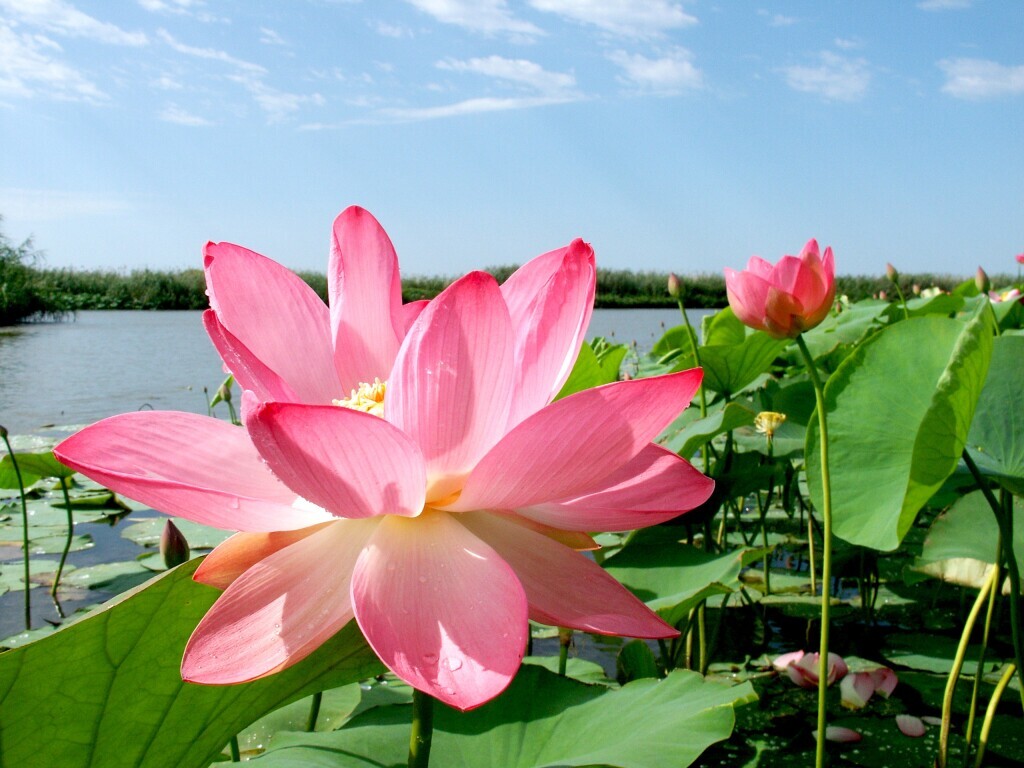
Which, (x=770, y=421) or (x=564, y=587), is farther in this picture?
(x=770, y=421)

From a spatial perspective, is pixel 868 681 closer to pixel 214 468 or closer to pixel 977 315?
pixel 977 315

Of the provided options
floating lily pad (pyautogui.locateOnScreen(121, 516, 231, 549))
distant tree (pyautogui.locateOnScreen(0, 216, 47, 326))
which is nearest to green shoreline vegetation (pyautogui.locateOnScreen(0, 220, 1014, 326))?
distant tree (pyautogui.locateOnScreen(0, 216, 47, 326))

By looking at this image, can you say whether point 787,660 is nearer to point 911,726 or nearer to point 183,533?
point 911,726

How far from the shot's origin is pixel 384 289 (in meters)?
0.49

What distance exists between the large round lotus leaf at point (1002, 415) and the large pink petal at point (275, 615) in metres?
0.93

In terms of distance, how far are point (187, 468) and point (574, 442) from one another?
18cm

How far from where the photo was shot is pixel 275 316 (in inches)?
18.2

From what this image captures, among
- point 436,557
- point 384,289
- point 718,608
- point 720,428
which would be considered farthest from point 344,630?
point 718,608

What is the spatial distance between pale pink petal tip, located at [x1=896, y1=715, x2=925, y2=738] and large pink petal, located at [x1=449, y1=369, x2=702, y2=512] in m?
1.20

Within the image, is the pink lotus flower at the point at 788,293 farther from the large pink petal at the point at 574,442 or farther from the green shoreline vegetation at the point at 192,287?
the green shoreline vegetation at the point at 192,287

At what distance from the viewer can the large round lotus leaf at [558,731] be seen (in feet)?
1.82

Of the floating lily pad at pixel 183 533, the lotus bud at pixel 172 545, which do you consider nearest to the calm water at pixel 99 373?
the floating lily pad at pixel 183 533

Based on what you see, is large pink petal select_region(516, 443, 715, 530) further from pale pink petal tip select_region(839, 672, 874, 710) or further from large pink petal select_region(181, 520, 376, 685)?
pale pink petal tip select_region(839, 672, 874, 710)

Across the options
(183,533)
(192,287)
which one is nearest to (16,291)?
(192,287)
